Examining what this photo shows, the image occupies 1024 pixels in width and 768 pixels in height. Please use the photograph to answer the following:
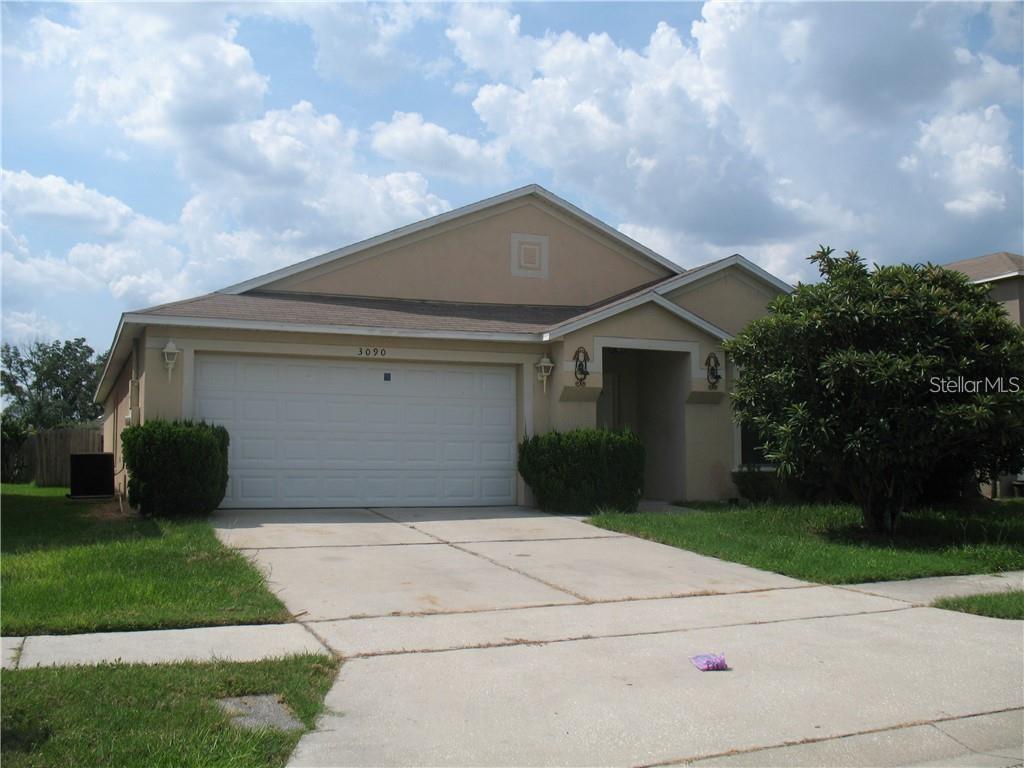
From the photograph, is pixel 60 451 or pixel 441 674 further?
pixel 60 451

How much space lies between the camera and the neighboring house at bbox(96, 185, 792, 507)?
13758 millimetres

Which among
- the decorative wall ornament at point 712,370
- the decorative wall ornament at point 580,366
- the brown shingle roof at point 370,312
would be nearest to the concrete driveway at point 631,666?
the brown shingle roof at point 370,312

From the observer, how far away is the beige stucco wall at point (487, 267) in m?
16.8

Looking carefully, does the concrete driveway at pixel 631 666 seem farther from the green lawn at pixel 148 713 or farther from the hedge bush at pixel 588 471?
the hedge bush at pixel 588 471

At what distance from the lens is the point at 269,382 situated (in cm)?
1395

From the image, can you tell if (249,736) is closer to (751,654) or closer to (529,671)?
(529,671)

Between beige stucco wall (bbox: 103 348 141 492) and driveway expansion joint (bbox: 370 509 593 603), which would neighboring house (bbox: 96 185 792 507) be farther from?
driveway expansion joint (bbox: 370 509 593 603)

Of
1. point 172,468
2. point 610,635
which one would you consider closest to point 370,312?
point 172,468

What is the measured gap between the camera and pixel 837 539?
11359 mm

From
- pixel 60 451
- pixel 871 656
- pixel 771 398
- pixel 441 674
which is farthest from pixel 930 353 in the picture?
pixel 60 451

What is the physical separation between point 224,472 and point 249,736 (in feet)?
28.6

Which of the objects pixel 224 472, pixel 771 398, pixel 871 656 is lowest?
pixel 871 656
